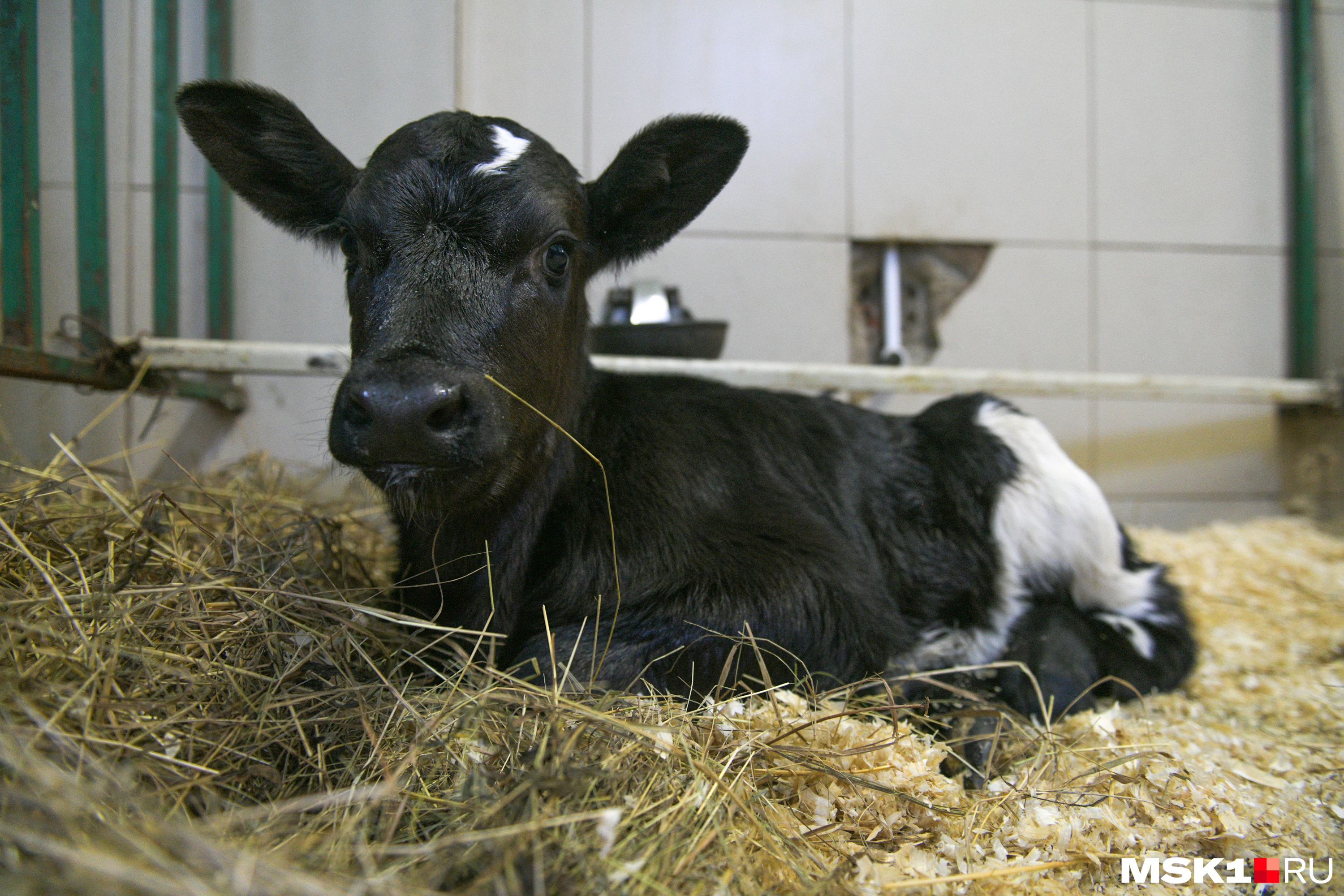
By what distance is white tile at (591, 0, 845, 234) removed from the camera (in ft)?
14.7

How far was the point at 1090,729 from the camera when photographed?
6.29 feet

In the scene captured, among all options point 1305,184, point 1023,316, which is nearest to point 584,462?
point 1023,316

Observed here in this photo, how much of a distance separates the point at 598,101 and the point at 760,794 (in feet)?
13.4

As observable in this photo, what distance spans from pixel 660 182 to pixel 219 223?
110 inches

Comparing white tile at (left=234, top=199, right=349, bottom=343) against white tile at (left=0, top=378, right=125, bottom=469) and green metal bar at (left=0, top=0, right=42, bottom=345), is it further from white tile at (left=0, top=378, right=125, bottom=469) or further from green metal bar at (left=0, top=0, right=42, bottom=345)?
Result: green metal bar at (left=0, top=0, right=42, bottom=345)

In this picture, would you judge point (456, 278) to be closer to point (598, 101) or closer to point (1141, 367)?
point (598, 101)

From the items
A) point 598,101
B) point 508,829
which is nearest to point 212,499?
point 508,829

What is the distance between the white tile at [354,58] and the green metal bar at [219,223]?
0.22ft

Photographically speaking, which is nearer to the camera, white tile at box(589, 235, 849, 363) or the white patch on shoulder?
the white patch on shoulder

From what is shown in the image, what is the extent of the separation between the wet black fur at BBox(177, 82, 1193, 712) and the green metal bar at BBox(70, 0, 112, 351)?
4.60ft

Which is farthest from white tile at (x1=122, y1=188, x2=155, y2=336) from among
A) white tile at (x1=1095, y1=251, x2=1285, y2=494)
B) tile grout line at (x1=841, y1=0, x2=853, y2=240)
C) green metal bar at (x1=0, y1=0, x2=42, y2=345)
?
white tile at (x1=1095, y1=251, x2=1285, y2=494)

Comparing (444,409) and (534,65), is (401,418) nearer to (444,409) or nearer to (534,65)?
(444,409)

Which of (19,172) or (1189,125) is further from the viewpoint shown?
(1189,125)

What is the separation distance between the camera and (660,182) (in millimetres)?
2205
